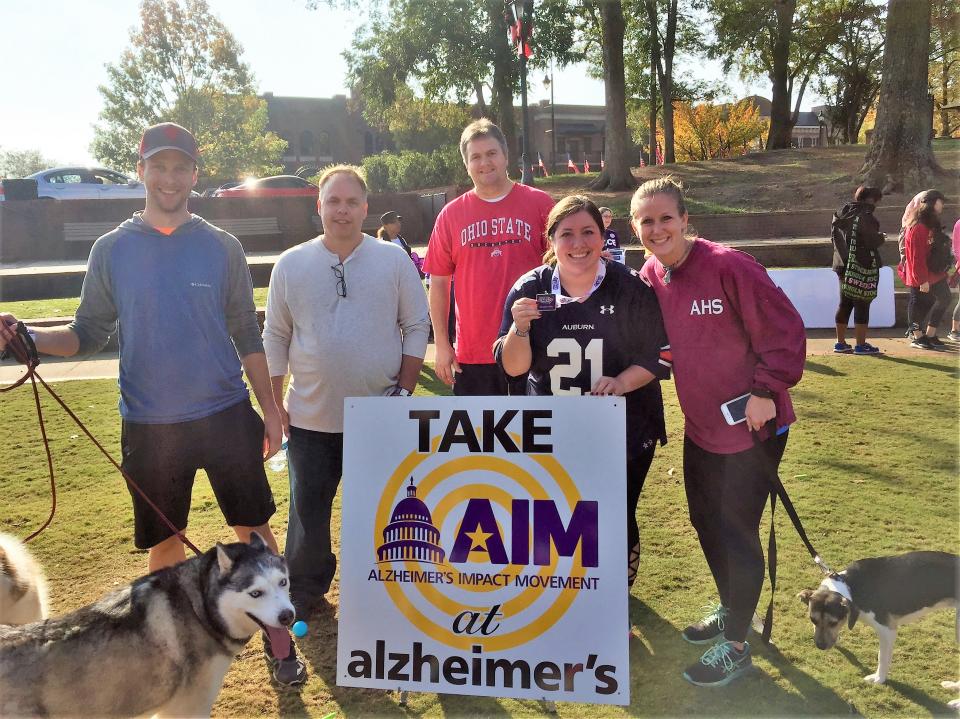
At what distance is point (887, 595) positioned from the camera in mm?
3076

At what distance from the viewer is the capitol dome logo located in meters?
2.93

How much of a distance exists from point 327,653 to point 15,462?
4527mm

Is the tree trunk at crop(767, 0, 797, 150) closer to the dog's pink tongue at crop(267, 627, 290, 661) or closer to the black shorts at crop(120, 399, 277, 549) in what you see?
the black shorts at crop(120, 399, 277, 549)

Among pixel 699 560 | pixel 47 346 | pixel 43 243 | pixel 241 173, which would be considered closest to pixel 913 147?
pixel 699 560

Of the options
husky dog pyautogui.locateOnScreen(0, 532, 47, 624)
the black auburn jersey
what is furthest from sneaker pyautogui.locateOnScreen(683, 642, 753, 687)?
husky dog pyautogui.locateOnScreen(0, 532, 47, 624)

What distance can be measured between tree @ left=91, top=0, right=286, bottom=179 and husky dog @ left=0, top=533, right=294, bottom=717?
30.5m

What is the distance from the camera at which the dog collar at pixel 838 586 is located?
317 centimetres

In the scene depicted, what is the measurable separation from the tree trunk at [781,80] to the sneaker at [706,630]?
32.0 meters

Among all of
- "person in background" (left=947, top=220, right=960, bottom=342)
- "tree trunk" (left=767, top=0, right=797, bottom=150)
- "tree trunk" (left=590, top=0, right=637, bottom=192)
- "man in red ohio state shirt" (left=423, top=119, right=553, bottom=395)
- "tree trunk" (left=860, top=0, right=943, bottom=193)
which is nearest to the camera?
"man in red ohio state shirt" (left=423, top=119, right=553, bottom=395)

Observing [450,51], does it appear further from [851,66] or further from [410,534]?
[410,534]

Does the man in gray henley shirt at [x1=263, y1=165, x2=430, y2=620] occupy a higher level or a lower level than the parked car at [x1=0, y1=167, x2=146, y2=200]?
lower

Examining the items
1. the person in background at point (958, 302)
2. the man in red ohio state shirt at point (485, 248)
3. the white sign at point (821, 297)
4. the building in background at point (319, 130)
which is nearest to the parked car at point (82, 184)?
the white sign at point (821, 297)

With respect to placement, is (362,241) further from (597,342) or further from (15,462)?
(15,462)

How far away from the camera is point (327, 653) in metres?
3.44
